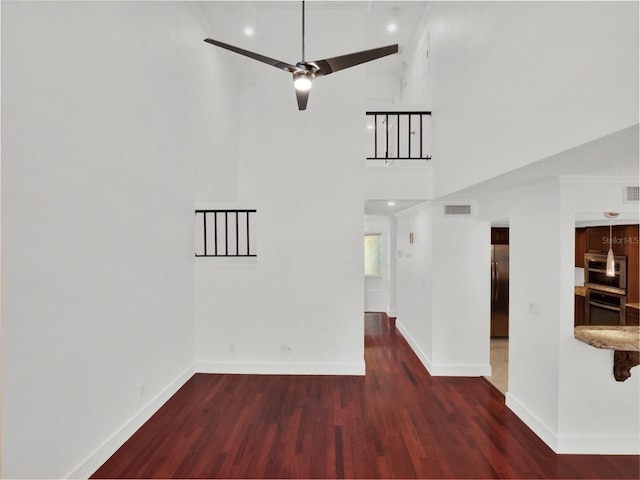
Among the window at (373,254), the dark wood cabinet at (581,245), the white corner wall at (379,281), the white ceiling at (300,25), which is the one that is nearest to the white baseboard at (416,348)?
the white corner wall at (379,281)

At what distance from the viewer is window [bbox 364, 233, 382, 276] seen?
8.35m

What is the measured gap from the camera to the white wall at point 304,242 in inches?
173

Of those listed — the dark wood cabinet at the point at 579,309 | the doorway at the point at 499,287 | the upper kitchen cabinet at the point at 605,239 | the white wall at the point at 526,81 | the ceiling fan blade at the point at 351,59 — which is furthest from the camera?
the doorway at the point at 499,287

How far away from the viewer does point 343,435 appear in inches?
119

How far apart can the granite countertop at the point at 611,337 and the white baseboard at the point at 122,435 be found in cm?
413

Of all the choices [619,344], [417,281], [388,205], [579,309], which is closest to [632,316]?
[579,309]

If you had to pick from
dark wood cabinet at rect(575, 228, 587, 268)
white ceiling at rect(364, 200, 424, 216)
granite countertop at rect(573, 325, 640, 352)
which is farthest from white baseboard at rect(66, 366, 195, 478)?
dark wood cabinet at rect(575, 228, 587, 268)

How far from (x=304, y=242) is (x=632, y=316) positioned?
4384 millimetres

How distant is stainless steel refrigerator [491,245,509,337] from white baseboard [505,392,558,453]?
2.46 m

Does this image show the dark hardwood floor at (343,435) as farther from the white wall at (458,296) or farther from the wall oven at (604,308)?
the wall oven at (604,308)

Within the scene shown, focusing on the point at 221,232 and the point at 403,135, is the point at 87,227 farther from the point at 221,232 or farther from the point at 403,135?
the point at 403,135

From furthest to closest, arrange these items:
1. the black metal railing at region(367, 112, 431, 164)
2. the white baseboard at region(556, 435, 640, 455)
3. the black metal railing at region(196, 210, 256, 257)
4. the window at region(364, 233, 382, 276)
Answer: the window at region(364, 233, 382, 276) → the black metal railing at region(367, 112, 431, 164) → the black metal railing at region(196, 210, 256, 257) → the white baseboard at region(556, 435, 640, 455)

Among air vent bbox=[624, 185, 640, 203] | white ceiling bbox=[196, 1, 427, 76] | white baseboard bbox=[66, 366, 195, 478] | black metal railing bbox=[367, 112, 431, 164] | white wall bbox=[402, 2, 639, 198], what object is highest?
white ceiling bbox=[196, 1, 427, 76]

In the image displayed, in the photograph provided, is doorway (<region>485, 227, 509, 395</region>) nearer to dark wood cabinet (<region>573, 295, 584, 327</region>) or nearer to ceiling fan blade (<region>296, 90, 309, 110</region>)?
dark wood cabinet (<region>573, 295, 584, 327</region>)
